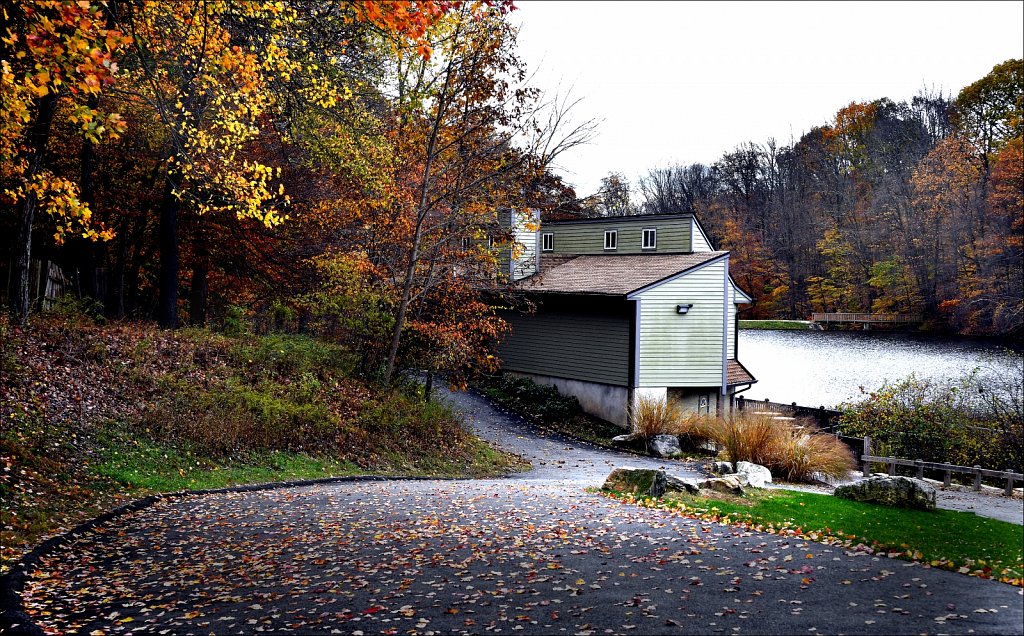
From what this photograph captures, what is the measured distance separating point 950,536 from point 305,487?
33.1 feet

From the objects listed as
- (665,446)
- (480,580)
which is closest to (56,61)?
(480,580)

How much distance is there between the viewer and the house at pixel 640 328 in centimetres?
2608

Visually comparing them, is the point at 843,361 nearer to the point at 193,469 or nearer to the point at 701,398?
the point at 701,398

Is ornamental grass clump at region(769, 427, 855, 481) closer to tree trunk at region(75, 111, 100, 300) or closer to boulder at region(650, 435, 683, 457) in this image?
boulder at region(650, 435, 683, 457)

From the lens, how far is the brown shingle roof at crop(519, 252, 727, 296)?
86.8ft

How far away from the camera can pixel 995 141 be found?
2072 centimetres

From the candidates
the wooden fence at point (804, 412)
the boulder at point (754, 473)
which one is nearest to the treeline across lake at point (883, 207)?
the wooden fence at point (804, 412)

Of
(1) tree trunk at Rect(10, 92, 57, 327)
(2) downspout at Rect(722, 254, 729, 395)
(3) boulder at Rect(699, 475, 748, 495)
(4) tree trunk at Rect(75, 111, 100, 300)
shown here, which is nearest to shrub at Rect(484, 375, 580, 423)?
(2) downspout at Rect(722, 254, 729, 395)

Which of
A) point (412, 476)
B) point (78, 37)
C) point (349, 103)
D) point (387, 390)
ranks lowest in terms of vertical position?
point (412, 476)

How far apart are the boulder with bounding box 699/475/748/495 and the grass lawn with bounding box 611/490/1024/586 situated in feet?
0.84

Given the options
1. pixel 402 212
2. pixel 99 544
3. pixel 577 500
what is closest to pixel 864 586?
pixel 577 500

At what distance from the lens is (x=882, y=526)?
966 cm

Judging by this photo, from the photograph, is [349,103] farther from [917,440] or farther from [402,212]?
[917,440]

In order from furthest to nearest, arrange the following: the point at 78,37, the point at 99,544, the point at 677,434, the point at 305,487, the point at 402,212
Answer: the point at 677,434
the point at 402,212
the point at 305,487
the point at 99,544
the point at 78,37
